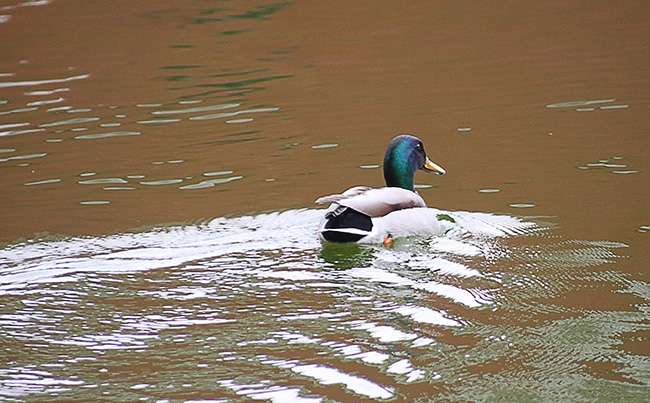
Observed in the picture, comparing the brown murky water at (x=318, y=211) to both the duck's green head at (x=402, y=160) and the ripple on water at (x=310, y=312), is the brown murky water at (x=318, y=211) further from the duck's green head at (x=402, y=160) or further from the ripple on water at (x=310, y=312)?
the duck's green head at (x=402, y=160)

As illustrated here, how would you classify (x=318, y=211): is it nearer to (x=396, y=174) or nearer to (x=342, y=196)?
(x=396, y=174)

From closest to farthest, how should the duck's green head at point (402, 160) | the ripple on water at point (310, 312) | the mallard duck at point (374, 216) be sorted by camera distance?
the ripple on water at point (310, 312)
the mallard duck at point (374, 216)
the duck's green head at point (402, 160)

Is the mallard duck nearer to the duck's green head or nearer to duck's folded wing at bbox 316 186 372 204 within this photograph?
duck's folded wing at bbox 316 186 372 204

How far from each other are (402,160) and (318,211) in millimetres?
811

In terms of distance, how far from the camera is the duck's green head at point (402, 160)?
26.0ft

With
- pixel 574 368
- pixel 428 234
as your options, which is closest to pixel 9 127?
pixel 428 234

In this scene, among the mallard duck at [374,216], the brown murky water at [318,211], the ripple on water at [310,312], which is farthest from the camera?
the mallard duck at [374,216]

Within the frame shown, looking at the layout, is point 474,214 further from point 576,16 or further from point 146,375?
point 576,16

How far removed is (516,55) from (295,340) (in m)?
9.52

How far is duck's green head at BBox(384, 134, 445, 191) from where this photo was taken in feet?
26.0

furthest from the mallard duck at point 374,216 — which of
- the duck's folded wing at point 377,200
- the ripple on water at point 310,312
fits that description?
the ripple on water at point 310,312

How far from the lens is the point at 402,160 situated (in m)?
7.95

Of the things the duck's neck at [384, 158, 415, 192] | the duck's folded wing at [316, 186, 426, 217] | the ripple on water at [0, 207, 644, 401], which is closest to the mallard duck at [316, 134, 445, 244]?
the duck's folded wing at [316, 186, 426, 217]

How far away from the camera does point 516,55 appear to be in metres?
13.7
